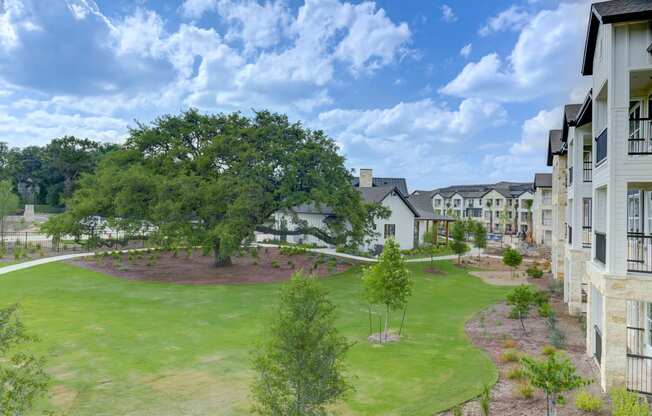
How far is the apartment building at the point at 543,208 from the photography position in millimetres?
51969

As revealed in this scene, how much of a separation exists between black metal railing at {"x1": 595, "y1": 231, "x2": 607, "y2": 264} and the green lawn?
4374 mm

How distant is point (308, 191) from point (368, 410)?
851 inches

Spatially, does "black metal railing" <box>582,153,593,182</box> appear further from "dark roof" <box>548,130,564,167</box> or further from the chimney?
the chimney

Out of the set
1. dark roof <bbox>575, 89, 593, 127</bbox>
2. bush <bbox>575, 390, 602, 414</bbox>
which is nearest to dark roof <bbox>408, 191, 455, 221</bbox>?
dark roof <bbox>575, 89, 593, 127</bbox>

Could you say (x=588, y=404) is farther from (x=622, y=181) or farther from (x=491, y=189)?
(x=491, y=189)

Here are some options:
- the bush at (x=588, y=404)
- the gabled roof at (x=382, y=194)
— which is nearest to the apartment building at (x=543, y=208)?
the gabled roof at (x=382, y=194)

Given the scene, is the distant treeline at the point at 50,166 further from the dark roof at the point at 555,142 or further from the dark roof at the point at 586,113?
the dark roof at the point at 586,113

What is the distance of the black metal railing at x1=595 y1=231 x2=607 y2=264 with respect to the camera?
38.3 feet

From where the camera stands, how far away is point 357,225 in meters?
31.2

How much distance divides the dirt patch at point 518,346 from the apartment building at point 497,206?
61589mm

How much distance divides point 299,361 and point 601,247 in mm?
9573

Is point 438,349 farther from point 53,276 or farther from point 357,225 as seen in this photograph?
point 53,276

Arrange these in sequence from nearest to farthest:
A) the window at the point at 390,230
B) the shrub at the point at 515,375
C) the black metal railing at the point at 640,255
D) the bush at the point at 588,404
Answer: the bush at the point at 588,404 < the black metal railing at the point at 640,255 < the shrub at the point at 515,375 < the window at the point at 390,230

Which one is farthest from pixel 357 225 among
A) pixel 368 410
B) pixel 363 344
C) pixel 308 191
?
pixel 368 410
